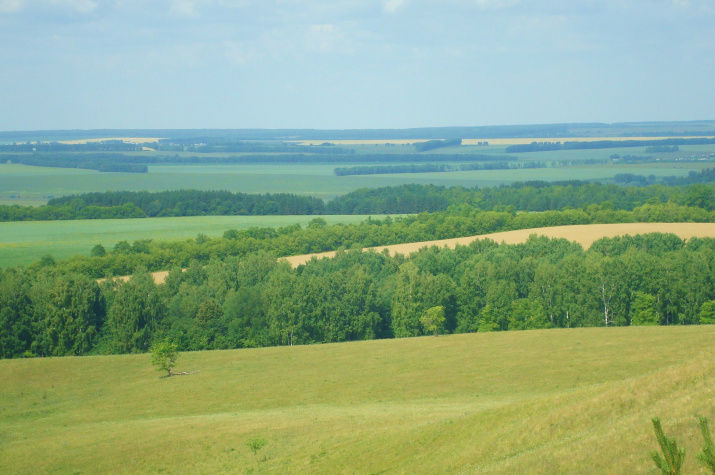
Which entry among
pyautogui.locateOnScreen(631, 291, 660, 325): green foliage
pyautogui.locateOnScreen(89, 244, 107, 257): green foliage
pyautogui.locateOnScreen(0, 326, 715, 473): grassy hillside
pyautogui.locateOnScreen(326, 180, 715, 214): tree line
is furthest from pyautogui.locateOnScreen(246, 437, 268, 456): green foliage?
pyautogui.locateOnScreen(326, 180, 715, 214): tree line

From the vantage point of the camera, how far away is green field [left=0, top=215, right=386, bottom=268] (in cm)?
10412

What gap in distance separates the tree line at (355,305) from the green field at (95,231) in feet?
106

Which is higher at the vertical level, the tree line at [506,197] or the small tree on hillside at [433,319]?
the tree line at [506,197]

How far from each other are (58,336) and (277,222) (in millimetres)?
78914

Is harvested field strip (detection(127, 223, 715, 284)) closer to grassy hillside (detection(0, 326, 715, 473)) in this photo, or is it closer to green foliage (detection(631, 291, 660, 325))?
green foliage (detection(631, 291, 660, 325))

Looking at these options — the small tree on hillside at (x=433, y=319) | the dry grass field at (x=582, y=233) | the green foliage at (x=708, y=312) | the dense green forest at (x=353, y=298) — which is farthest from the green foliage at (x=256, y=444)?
the dry grass field at (x=582, y=233)

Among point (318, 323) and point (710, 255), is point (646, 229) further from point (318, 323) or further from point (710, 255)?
point (318, 323)

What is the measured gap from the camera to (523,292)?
7175 centimetres

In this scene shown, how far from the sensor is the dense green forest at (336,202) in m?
150

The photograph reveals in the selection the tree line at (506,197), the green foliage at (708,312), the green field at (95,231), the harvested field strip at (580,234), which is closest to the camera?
the green foliage at (708,312)

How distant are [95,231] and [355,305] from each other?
78383mm

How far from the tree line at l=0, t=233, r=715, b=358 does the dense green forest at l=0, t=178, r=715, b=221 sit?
77850 millimetres

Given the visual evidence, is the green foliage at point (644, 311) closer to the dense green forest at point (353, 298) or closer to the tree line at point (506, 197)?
the dense green forest at point (353, 298)

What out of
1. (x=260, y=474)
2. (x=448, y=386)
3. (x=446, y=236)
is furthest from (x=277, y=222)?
(x=260, y=474)
